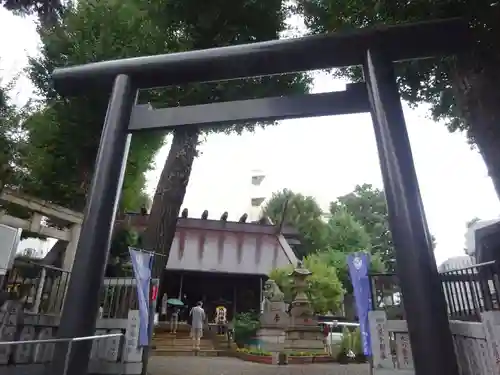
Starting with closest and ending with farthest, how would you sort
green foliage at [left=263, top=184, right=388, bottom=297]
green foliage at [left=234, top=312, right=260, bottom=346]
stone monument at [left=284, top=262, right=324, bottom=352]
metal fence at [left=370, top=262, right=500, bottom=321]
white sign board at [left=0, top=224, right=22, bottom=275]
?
metal fence at [left=370, top=262, right=500, bottom=321] < white sign board at [left=0, top=224, right=22, bottom=275] < stone monument at [left=284, top=262, right=324, bottom=352] < green foliage at [left=234, top=312, right=260, bottom=346] < green foliage at [left=263, top=184, right=388, bottom=297]

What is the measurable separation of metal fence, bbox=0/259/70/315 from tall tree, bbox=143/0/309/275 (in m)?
2.19

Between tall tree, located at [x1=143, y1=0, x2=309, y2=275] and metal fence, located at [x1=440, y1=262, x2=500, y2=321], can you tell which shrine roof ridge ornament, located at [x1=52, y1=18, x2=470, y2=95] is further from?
tall tree, located at [x1=143, y1=0, x2=309, y2=275]

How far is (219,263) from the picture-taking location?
20406 mm

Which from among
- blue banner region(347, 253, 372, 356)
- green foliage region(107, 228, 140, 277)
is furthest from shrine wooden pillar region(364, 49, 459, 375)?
green foliage region(107, 228, 140, 277)

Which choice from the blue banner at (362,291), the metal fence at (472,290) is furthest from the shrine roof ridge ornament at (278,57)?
the blue banner at (362,291)

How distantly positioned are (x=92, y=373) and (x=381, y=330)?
241 inches

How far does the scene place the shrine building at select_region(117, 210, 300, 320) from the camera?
20062 mm

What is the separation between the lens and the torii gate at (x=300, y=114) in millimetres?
2830

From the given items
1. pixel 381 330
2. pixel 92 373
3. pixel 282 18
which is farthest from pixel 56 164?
pixel 381 330

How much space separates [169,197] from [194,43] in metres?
3.93

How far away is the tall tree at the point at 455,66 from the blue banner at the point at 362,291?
3.70 m

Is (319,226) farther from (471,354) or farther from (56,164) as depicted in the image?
(471,354)

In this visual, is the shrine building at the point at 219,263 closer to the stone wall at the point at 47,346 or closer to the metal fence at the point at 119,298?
the metal fence at the point at 119,298

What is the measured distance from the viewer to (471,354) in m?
4.97
